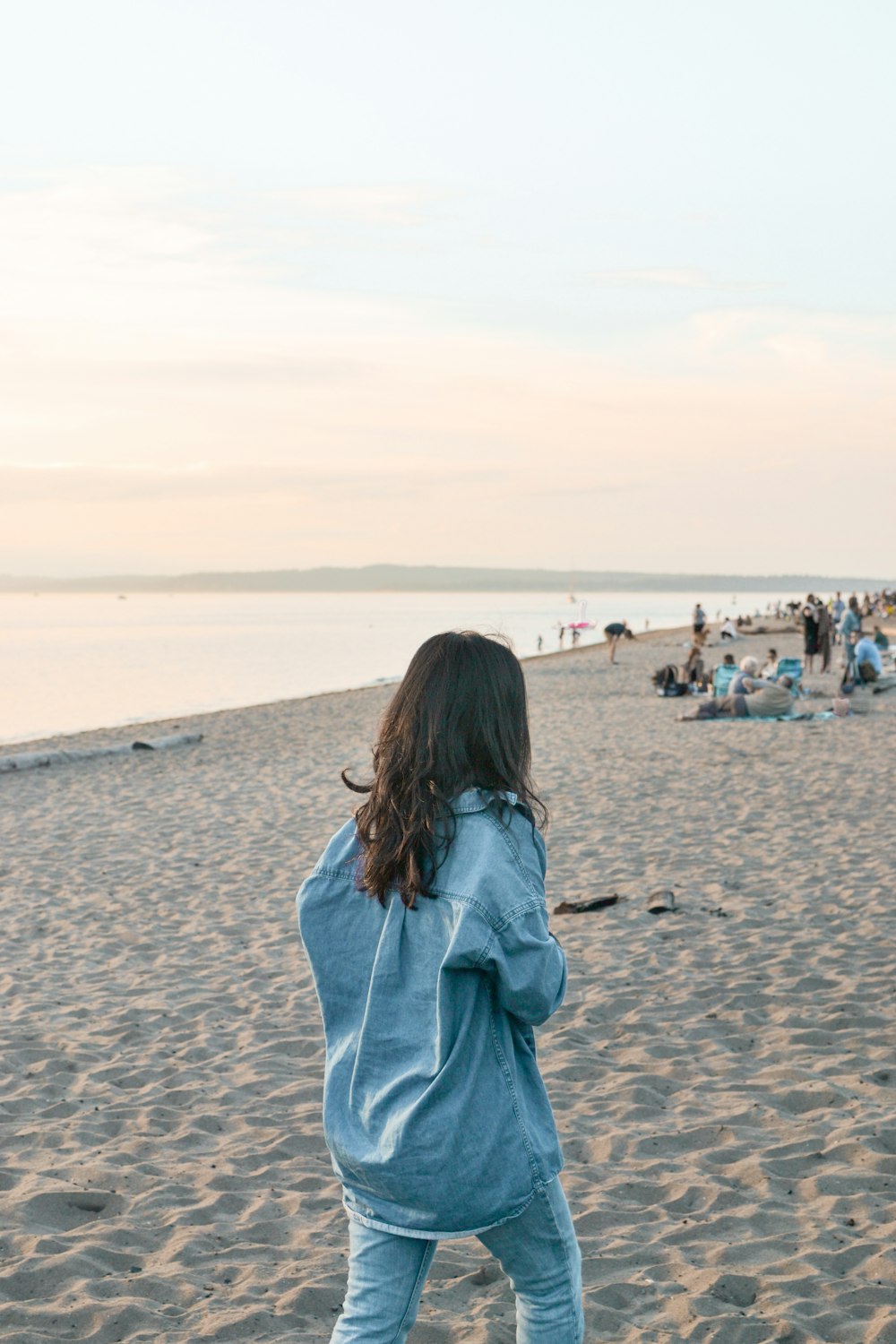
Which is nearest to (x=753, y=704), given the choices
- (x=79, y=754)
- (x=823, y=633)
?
(x=79, y=754)

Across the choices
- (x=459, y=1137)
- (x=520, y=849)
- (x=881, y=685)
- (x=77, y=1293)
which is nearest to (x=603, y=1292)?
(x=77, y=1293)

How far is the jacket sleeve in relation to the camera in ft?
6.93

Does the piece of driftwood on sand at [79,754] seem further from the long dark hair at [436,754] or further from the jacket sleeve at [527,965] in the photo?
the jacket sleeve at [527,965]

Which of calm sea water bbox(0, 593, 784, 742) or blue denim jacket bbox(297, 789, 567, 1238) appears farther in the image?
calm sea water bbox(0, 593, 784, 742)

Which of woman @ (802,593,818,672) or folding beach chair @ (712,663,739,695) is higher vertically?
woman @ (802,593,818,672)

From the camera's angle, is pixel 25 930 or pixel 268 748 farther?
pixel 268 748

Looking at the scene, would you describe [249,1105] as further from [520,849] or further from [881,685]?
[881,685]

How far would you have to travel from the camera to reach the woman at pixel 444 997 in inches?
84.7

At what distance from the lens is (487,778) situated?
2.23 meters

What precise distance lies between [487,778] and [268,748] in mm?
17756

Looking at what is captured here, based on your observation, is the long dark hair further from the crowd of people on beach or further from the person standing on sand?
the person standing on sand

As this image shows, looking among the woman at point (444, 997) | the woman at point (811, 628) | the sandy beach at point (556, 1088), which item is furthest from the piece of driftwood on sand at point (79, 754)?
the woman at point (444, 997)

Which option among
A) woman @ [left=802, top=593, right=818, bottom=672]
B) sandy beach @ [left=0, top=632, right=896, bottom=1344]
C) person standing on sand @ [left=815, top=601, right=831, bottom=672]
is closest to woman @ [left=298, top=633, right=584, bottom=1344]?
sandy beach @ [left=0, top=632, right=896, bottom=1344]

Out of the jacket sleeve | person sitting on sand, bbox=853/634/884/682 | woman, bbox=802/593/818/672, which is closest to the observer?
the jacket sleeve
